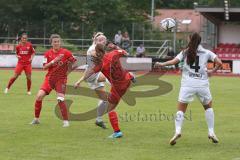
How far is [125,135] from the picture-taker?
1257 centimetres

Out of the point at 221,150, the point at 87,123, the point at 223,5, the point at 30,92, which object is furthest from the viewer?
the point at 223,5

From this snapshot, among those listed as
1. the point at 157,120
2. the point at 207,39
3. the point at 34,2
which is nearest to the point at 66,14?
the point at 34,2

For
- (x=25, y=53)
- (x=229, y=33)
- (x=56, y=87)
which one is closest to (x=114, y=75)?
(x=56, y=87)

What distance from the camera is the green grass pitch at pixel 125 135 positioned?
10.4m

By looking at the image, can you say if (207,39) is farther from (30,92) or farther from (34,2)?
(30,92)

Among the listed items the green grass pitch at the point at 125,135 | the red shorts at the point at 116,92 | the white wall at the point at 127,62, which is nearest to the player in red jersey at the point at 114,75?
the red shorts at the point at 116,92

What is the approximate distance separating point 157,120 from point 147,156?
16.1ft

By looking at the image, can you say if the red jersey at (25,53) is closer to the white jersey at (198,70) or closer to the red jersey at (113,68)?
the red jersey at (113,68)

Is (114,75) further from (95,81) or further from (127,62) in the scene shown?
(127,62)

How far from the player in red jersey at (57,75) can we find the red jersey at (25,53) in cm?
857

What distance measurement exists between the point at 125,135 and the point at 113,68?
4.46 feet

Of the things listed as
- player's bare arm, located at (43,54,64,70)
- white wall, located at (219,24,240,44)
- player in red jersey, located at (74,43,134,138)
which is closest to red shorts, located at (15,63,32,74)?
player's bare arm, located at (43,54,64,70)

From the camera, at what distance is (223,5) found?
1700 inches

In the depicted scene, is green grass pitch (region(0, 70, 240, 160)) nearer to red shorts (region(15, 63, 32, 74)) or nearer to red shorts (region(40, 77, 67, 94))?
red shorts (region(40, 77, 67, 94))
